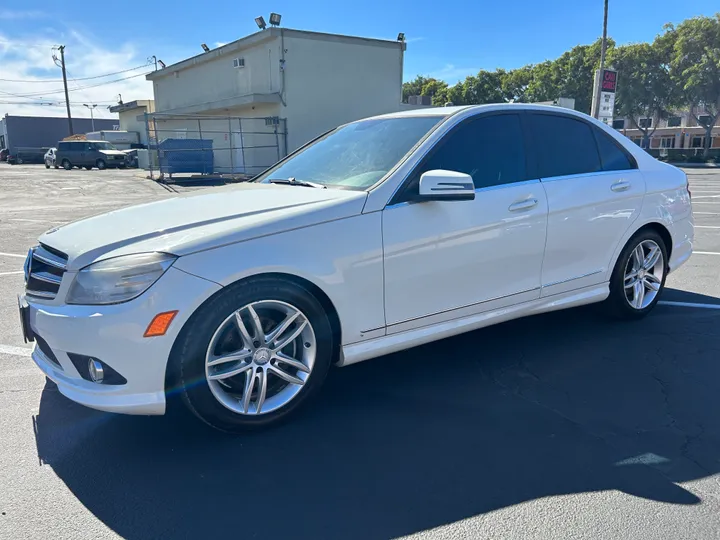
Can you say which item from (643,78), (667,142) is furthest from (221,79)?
(667,142)

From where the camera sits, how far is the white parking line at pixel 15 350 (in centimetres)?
409

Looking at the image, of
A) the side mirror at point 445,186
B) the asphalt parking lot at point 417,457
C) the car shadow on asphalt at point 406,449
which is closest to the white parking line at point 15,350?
the asphalt parking lot at point 417,457

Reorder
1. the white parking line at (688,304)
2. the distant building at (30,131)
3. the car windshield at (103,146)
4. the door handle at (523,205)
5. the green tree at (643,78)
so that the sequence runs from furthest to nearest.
A: the distant building at (30,131), the green tree at (643,78), the car windshield at (103,146), the white parking line at (688,304), the door handle at (523,205)

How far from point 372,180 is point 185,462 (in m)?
1.84

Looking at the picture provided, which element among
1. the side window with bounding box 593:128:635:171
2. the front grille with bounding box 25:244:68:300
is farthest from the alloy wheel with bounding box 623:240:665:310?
the front grille with bounding box 25:244:68:300

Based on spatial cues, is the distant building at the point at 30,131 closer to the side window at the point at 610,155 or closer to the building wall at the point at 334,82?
the building wall at the point at 334,82

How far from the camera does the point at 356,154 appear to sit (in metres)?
3.85

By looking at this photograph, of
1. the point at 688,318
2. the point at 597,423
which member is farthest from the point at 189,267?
the point at 688,318

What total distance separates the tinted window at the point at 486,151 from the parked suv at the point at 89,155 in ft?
131

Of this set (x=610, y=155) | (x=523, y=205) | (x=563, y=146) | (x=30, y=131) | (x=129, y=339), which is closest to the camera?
(x=129, y=339)

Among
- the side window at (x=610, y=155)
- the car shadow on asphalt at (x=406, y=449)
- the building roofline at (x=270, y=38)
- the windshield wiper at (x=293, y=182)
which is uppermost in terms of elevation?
the building roofline at (x=270, y=38)

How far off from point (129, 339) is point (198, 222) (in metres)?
0.70

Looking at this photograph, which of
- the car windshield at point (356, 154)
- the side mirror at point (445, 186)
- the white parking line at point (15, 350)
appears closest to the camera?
the side mirror at point (445, 186)

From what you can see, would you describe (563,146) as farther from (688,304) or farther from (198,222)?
(198,222)
